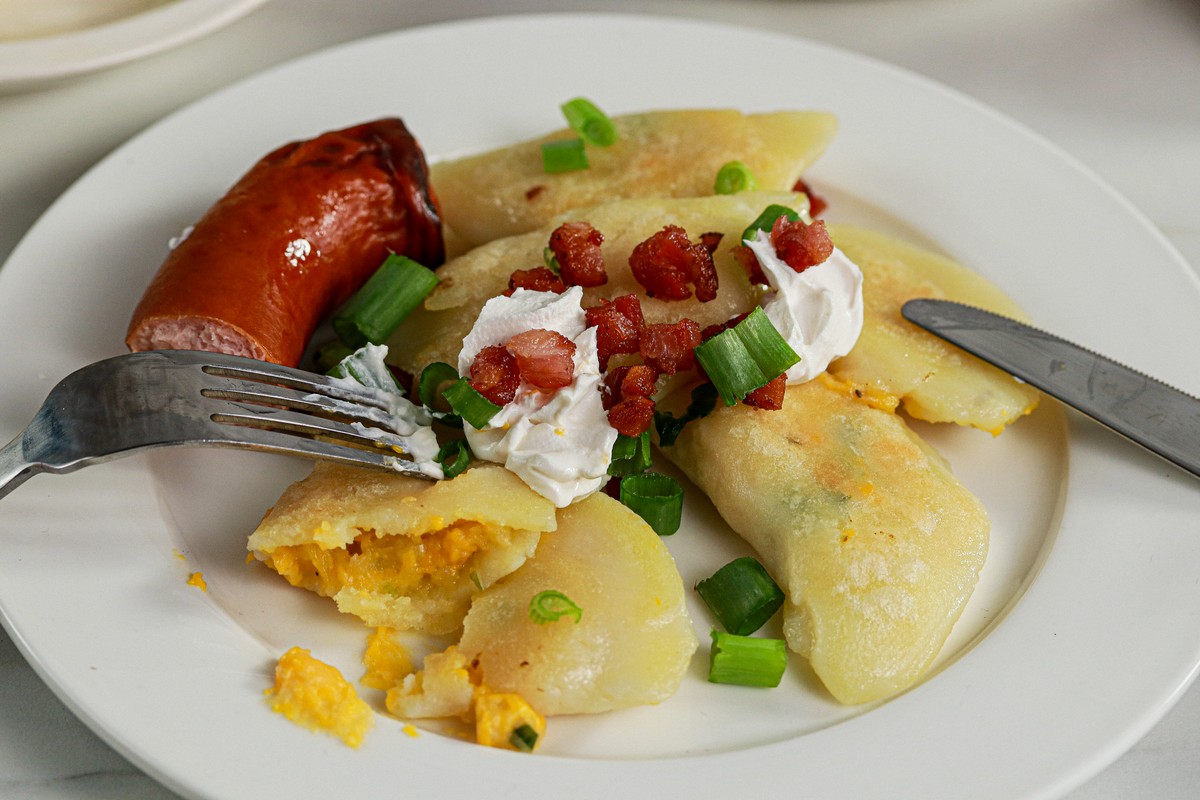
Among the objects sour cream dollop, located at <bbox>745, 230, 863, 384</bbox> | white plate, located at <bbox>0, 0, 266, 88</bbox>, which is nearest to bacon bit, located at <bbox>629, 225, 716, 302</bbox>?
sour cream dollop, located at <bbox>745, 230, 863, 384</bbox>

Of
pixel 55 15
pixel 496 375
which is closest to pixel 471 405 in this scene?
pixel 496 375

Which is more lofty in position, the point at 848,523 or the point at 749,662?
the point at 848,523

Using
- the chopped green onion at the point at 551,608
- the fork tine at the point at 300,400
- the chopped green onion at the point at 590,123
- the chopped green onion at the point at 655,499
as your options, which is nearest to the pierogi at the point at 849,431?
the chopped green onion at the point at 655,499

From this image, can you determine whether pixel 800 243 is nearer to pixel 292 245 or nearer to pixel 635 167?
pixel 635 167

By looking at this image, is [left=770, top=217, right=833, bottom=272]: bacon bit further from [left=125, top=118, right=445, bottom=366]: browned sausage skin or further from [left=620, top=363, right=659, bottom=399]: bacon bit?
[left=125, top=118, right=445, bottom=366]: browned sausage skin

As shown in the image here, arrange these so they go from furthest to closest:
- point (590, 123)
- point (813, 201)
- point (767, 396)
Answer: point (813, 201)
point (590, 123)
point (767, 396)

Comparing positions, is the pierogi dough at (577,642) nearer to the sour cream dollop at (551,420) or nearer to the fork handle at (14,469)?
the sour cream dollop at (551,420)
